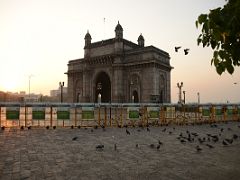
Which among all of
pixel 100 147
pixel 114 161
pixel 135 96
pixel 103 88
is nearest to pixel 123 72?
pixel 135 96

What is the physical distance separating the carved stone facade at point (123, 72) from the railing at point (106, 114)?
821 inches

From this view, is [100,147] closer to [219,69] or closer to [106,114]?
[219,69]

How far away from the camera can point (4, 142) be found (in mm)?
10469

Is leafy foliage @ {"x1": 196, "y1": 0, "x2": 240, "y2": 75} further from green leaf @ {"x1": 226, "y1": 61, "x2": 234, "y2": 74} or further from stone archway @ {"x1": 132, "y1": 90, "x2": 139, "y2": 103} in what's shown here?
stone archway @ {"x1": 132, "y1": 90, "x2": 139, "y2": 103}

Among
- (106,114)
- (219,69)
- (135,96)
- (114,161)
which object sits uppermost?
(135,96)

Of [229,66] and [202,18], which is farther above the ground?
[202,18]

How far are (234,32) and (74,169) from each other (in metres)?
5.30

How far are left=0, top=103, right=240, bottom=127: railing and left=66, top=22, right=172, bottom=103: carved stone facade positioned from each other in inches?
821

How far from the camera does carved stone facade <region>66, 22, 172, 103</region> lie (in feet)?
148

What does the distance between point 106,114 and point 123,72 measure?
1115 inches

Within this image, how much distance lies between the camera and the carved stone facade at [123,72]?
45.1 meters

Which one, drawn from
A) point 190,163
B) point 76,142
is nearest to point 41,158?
point 76,142

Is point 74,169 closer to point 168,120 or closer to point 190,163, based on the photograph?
point 190,163

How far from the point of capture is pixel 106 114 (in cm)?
2105
